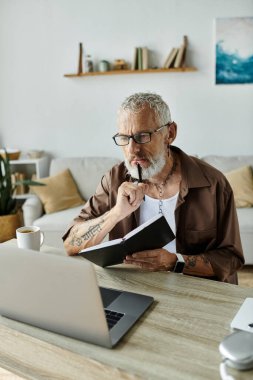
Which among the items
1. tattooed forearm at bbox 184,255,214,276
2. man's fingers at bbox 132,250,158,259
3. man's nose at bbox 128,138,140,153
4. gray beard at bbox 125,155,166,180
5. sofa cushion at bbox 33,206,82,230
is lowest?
sofa cushion at bbox 33,206,82,230

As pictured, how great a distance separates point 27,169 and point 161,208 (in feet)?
8.81

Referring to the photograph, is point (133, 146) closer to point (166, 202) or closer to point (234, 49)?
point (166, 202)

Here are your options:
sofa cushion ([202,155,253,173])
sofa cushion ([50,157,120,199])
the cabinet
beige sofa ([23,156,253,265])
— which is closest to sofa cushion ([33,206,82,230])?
beige sofa ([23,156,253,265])

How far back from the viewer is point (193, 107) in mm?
3650

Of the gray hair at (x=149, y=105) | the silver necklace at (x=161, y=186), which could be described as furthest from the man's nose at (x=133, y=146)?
the silver necklace at (x=161, y=186)

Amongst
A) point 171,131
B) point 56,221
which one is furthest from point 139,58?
point 171,131

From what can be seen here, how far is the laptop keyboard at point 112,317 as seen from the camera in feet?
3.19

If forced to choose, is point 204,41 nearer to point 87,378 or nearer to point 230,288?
point 230,288

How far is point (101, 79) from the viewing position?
377 cm

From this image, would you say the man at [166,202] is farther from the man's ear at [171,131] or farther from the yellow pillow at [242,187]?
the yellow pillow at [242,187]

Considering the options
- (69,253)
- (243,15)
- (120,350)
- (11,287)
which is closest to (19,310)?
(11,287)

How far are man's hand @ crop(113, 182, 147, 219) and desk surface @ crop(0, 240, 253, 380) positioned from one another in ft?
1.26

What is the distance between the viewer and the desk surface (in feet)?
2.64

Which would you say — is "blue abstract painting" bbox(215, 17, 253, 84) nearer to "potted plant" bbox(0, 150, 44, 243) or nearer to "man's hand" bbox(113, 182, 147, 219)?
"potted plant" bbox(0, 150, 44, 243)
